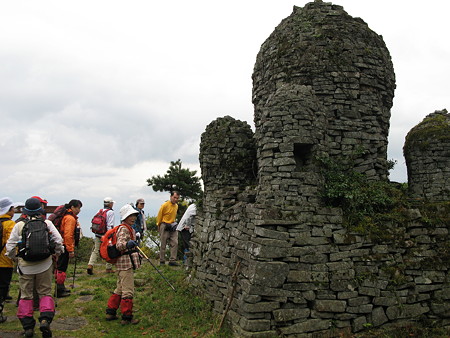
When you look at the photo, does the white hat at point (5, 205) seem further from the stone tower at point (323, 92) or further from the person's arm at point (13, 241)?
the stone tower at point (323, 92)

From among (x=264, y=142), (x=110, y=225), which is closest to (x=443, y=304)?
(x=264, y=142)

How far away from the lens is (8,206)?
7488mm

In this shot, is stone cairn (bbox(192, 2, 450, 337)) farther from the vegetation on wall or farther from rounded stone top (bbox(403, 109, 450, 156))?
rounded stone top (bbox(403, 109, 450, 156))

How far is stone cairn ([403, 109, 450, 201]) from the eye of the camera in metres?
9.81

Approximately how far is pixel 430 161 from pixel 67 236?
1032 cm

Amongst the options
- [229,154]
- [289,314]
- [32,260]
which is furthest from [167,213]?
[289,314]

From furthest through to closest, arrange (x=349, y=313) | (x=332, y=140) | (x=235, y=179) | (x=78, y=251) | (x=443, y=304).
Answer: (x=78, y=251) → (x=235, y=179) → (x=332, y=140) → (x=443, y=304) → (x=349, y=313)

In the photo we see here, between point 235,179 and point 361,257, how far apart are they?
396 cm

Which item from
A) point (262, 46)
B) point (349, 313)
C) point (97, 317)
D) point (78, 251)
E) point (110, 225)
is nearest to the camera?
point (349, 313)

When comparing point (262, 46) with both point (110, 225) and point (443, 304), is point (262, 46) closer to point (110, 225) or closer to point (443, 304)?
point (110, 225)

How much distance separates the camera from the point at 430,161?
9.98 metres

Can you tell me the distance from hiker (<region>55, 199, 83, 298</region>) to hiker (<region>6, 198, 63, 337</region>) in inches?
75.5

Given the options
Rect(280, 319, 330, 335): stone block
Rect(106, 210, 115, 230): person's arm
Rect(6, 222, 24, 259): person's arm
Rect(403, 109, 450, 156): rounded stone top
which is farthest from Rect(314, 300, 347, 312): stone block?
Rect(106, 210, 115, 230): person's arm

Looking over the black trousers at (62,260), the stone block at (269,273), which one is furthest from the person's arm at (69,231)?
the stone block at (269,273)
